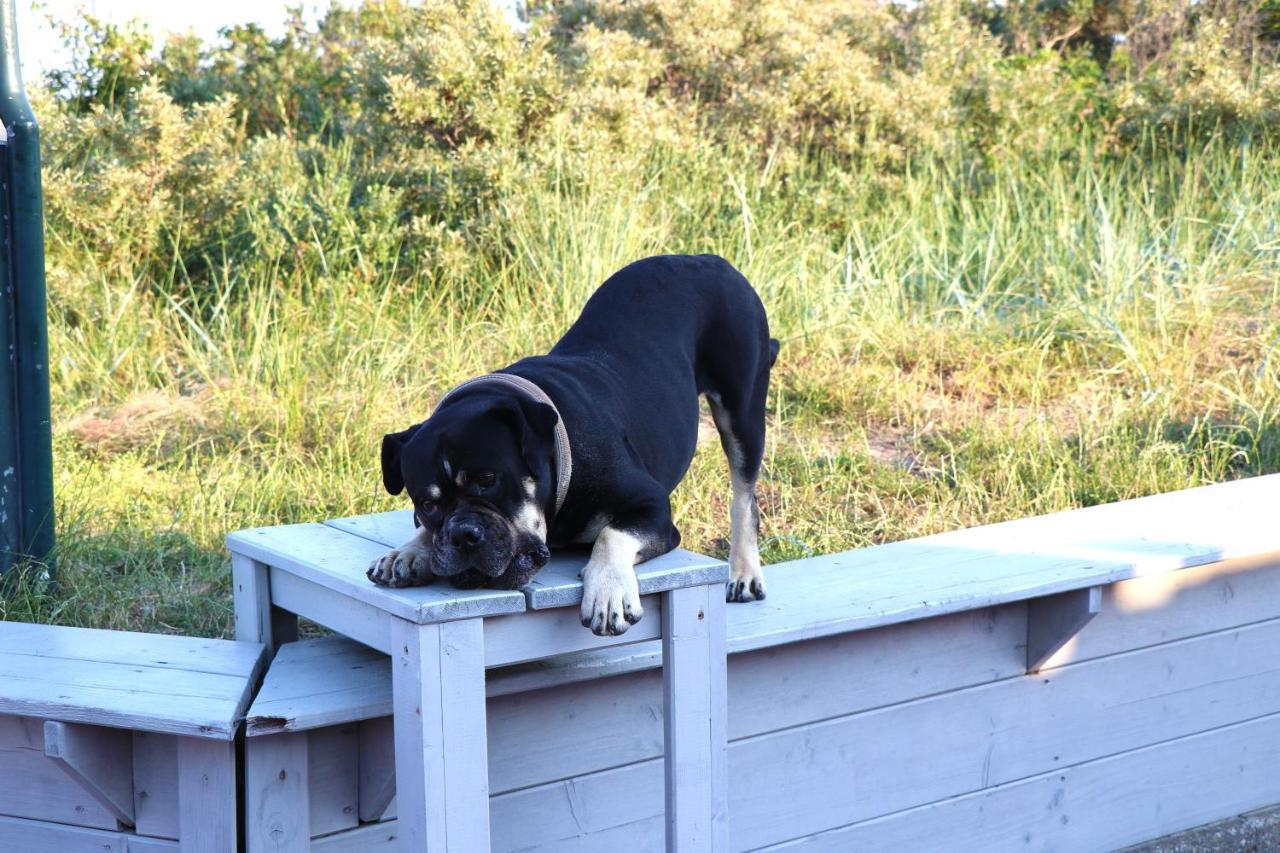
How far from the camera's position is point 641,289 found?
333cm

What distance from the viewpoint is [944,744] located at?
137 inches

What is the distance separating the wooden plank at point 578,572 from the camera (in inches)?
97.8

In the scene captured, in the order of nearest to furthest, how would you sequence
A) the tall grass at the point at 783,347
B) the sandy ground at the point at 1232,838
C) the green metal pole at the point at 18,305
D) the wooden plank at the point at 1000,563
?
the wooden plank at the point at 1000,563 → the green metal pole at the point at 18,305 → the sandy ground at the point at 1232,838 → the tall grass at the point at 783,347

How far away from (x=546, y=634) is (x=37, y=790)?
3.71 ft

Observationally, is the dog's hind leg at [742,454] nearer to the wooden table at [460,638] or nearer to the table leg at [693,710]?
the wooden table at [460,638]

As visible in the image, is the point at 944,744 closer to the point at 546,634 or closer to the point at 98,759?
the point at 546,634

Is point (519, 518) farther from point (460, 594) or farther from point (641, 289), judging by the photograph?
point (641, 289)

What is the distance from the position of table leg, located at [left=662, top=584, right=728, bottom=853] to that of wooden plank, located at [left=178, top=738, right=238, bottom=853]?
86 cm

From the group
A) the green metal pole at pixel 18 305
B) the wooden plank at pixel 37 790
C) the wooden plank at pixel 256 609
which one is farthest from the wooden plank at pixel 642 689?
the green metal pole at pixel 18 305

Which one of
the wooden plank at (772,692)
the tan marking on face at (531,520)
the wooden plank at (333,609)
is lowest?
the wooden plank at (772,692)

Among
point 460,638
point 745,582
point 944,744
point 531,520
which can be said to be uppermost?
point 531,520

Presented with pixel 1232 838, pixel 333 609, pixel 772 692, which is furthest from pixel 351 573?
pixel 1232 838

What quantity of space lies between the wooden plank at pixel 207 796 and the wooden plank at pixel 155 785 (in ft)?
0.22

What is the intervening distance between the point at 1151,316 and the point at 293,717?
522 centimetres
